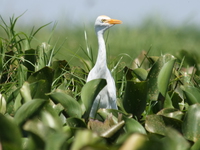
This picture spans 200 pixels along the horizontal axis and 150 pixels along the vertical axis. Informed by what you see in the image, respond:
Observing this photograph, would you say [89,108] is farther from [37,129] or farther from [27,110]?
[37,129]

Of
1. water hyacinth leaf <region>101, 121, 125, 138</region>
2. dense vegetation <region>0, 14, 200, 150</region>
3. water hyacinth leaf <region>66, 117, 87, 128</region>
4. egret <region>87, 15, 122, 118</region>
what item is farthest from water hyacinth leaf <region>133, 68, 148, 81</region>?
water hyacinth leaf <region>101, 121, 125, 138</region>

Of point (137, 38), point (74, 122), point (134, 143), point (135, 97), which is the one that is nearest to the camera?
point (134, 143)

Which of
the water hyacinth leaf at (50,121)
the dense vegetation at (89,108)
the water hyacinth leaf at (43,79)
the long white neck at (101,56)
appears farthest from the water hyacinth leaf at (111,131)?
the long white neck at (101,56)

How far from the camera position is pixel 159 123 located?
6.23 feet

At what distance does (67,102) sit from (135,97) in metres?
0.39

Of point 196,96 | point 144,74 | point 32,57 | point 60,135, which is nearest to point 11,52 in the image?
point 32,57

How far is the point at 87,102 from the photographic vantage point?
6.64 ft

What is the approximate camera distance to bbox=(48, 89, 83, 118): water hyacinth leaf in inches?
77.2

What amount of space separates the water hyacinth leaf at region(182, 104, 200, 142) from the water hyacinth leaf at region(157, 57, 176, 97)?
1.21 ft

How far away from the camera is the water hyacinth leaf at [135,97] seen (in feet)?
6.96

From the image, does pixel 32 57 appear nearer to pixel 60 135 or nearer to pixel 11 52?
pixel 11 52

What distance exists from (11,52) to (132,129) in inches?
62.8

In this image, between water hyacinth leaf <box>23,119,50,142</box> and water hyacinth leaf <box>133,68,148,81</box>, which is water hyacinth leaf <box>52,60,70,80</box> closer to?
water hyacinth leaf <box>133,68,148,81</box>

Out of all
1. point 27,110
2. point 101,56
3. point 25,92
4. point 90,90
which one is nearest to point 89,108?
point 90,90
